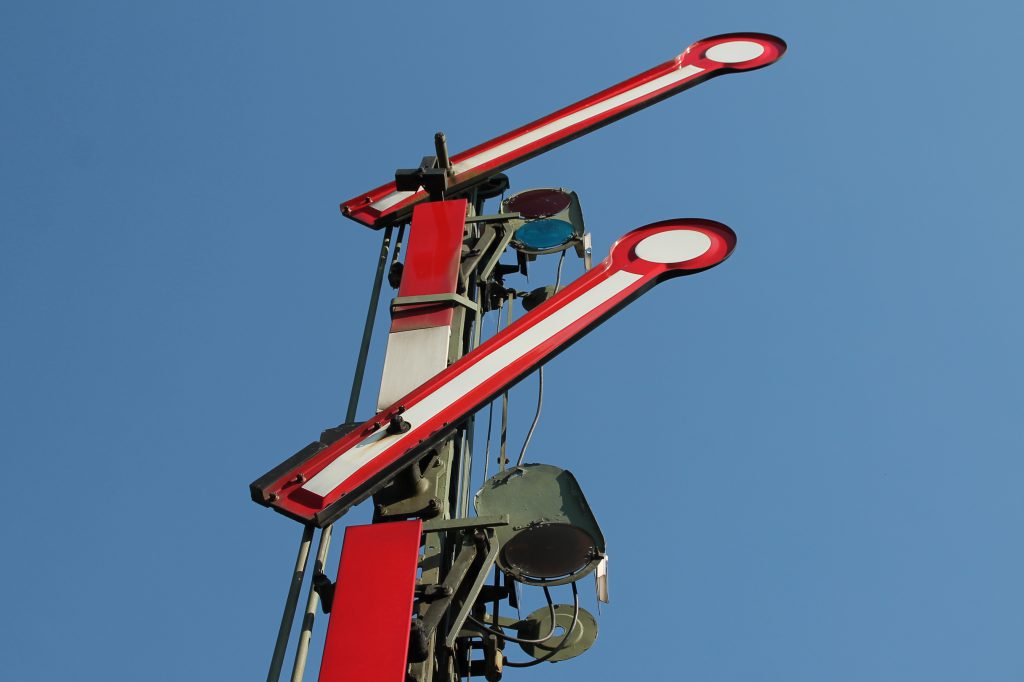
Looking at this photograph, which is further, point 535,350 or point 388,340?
point 388,340

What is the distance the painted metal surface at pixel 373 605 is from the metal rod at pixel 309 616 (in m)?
0.11

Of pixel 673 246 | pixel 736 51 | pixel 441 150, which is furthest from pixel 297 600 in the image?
pixel 736 51

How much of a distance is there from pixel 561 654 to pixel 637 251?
249 cm

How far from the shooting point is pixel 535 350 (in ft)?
22.0

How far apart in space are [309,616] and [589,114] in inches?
227

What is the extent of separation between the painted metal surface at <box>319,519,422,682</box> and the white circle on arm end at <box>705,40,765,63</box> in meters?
6.45

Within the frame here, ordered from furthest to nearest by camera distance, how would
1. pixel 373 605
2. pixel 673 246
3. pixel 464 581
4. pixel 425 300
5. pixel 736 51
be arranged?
pixel 736 51, pixel 425 300, pixel 673 246, pixel 464 581, pixel 373 605

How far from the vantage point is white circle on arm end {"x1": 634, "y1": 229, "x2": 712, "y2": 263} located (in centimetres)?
746

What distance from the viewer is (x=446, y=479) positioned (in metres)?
6.75

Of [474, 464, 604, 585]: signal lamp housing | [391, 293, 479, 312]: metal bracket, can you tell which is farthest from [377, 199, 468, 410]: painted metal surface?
[474, 464, 604, 585]: signal lamp housing

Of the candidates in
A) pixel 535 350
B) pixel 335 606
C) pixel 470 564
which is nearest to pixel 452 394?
pixel 535 350

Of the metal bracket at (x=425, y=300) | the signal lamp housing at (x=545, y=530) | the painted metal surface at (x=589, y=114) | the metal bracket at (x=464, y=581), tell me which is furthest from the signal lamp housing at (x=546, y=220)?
the metal bracket at (x=464, y=581)

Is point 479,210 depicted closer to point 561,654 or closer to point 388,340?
point 388,340

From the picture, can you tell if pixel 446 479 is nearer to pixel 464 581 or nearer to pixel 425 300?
pixel 464 581
